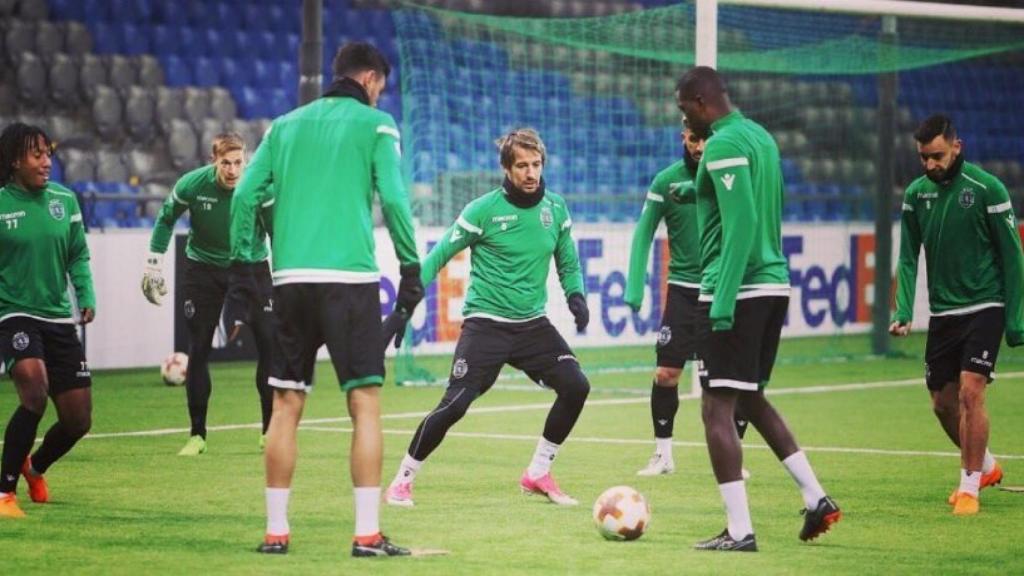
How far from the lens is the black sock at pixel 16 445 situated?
926 centimetres

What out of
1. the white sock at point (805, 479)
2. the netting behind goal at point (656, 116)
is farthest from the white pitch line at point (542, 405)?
the white sock at point (805, 479)

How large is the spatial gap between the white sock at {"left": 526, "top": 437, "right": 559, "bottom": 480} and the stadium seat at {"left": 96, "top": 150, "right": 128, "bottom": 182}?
1158 cm

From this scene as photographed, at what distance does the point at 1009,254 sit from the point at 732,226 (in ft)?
8.69

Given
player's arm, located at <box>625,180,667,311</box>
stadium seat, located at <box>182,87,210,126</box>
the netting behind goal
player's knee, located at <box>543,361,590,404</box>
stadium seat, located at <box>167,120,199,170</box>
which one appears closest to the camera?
player's knee, located at <box>543,361,590,404</box>

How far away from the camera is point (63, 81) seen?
21047 millimetres

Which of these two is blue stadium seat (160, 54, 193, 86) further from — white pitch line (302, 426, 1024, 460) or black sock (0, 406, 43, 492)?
black sock (0, 406, 43, 492)

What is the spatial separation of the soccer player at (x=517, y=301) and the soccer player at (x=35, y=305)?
1876 mm

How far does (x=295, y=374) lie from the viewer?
308 inches

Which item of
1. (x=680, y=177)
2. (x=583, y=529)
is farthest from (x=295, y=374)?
(x=680, y=177)

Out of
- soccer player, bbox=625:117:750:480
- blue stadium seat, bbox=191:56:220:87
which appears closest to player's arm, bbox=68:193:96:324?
soccer player, bbox=625:117:750:480

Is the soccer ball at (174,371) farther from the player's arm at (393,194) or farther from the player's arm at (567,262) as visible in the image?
the player's arm at (393,194)

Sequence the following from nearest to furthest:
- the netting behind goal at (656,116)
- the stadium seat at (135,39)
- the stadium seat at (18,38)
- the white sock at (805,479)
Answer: the white sock at (805,479) < the netting behind goal at (656,116) < the stadium seat at (18,38) < the stadium seat at (135,39)

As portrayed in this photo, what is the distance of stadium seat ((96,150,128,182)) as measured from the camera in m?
20.5

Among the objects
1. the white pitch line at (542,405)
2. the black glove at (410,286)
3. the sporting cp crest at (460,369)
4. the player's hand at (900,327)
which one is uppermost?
the black glove at (410,286)
